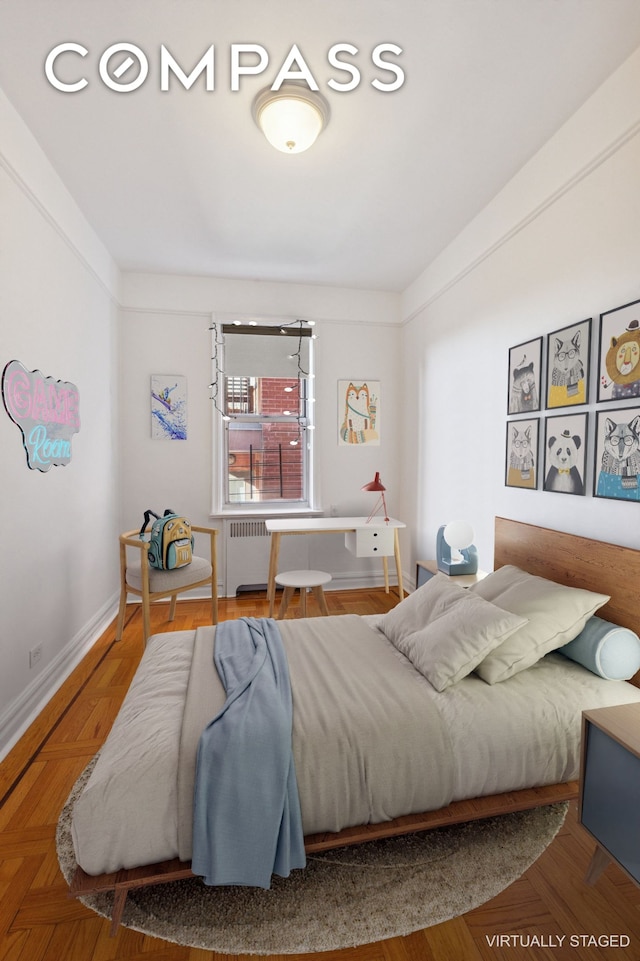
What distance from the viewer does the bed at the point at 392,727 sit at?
124cm

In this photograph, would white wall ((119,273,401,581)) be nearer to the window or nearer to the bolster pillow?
the window

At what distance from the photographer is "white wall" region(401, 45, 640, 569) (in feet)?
6.23

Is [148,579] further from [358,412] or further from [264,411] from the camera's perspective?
[358,412]

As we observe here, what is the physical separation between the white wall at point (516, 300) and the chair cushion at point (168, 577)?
72.3 inches

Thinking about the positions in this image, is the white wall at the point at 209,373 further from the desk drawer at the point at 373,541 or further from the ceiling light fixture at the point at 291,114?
the ceiling light fixture at the point at 291,114

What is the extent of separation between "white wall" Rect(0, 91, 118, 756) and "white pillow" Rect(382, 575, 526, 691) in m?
1.78

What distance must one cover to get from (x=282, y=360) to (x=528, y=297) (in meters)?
2.33

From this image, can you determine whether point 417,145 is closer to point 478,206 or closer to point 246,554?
point 478,206

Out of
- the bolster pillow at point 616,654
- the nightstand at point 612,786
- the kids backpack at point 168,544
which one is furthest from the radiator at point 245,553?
the nightstand at point 612,786

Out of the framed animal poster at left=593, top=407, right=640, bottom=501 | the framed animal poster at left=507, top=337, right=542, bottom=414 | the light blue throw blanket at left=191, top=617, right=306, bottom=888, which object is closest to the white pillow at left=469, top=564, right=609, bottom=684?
the framed animal poster at left=593, top=407, right=640, bottom=501

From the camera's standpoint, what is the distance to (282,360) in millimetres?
4309

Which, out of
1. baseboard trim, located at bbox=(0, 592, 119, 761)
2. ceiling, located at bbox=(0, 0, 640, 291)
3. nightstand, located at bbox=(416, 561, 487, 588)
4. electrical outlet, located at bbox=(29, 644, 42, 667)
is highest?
ceiling, located at bbox=(0, 0, 640, 291)

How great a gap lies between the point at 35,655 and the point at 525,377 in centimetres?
293

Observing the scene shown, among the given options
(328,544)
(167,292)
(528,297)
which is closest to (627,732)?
(528,297)
